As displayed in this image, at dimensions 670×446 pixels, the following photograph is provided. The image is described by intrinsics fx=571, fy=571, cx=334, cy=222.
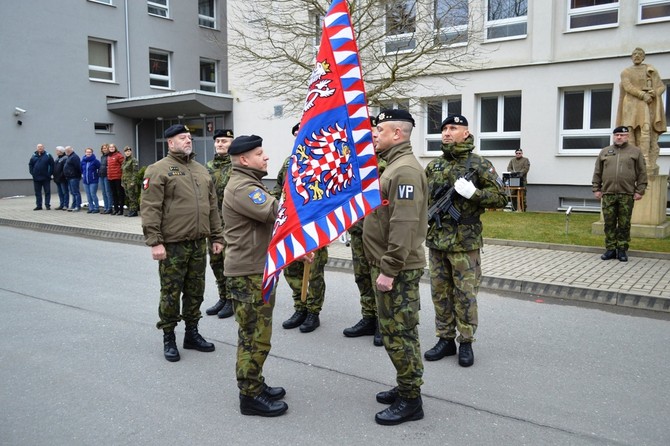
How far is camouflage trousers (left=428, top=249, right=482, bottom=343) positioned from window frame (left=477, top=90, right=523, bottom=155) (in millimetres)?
13544

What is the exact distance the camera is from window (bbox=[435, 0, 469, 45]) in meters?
13.8

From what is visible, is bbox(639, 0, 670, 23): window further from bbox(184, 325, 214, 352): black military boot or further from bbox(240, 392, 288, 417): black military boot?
bbox(240, 392, 288, 417): black military boot

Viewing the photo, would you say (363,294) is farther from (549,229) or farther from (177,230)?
(549,229)

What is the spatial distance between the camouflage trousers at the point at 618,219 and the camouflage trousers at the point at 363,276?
534cm


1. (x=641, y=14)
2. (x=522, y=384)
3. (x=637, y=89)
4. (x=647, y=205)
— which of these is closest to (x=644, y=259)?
(x=647, y=205)

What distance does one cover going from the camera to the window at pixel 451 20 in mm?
13781

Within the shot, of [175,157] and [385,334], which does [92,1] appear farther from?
[385,334]

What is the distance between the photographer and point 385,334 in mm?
3967

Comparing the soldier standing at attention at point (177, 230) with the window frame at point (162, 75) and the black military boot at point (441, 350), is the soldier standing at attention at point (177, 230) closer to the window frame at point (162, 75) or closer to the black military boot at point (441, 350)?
the black military boot at point (441, 350)

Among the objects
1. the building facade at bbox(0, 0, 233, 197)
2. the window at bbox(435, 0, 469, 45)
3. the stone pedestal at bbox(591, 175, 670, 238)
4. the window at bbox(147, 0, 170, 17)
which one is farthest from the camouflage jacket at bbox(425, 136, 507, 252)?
the window at bbox(147, 0, 170, 17)

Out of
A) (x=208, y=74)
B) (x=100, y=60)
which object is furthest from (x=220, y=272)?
(x=208, y=74)

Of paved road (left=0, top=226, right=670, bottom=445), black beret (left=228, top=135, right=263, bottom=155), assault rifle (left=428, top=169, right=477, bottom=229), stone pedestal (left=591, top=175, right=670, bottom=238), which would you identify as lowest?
paved road (left=0, top=226, right=670, bottom=445)

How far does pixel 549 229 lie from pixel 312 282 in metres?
7.99

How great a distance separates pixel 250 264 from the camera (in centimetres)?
409
